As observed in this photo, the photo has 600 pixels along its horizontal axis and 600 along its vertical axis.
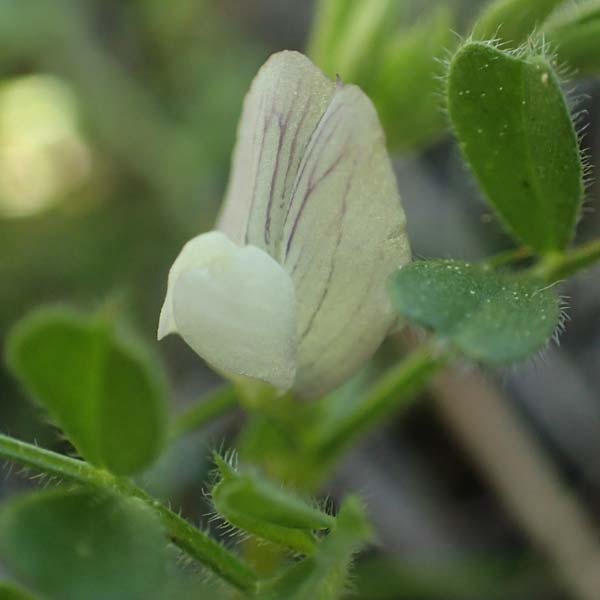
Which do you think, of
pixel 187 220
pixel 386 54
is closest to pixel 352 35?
pixel 386 54

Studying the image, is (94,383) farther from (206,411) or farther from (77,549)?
(206,411)

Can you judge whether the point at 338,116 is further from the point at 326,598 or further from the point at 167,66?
the point at 167,66

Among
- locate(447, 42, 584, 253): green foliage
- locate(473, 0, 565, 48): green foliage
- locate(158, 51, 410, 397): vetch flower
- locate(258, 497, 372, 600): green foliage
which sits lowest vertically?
locate(258, 497, 372, 600): green foliage

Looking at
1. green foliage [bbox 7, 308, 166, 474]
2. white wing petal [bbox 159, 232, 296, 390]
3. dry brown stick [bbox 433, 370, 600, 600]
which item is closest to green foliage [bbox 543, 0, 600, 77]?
white wing petal [bbox 159, 232, 296, 390]

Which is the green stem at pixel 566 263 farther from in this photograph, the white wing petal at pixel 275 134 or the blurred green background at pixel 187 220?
the blurred green background at pixel 187 220

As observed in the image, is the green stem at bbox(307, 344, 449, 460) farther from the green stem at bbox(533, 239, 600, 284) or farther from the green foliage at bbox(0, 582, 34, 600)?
the green foliage at bbox(0, 582, 34, 600)

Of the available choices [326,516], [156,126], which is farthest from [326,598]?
[156,126]

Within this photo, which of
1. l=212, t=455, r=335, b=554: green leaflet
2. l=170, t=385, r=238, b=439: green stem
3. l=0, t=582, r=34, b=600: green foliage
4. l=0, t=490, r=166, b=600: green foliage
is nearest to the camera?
l=212, t=455, r=335, b=554: green leaflet
